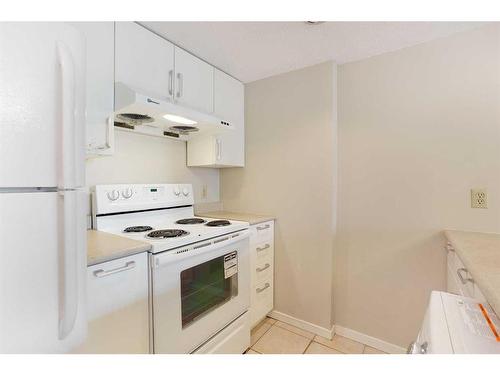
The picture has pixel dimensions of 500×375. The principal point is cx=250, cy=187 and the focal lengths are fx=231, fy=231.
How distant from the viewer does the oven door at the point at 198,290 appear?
1146mm

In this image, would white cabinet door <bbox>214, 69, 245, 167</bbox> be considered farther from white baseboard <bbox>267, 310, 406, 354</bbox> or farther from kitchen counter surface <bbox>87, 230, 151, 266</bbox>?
white baseboard <bbox>267, 310, 406, 354</bbox>

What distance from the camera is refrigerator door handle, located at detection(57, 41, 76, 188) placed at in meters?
0.65

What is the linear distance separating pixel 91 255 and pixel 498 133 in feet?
7.36

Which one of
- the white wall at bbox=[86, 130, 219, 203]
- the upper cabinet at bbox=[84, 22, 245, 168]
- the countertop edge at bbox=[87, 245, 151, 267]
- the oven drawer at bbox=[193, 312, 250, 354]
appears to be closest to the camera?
the countertop edge at bbox=[87, 245, 151, 267]

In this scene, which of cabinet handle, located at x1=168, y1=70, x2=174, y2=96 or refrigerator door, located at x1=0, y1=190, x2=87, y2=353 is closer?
refrigerator door, located at x1=0, y1=190, x2=87, y2=353

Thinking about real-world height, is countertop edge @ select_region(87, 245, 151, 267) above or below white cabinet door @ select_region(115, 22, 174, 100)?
below

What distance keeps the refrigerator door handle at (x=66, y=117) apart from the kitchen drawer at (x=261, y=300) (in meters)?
1.58

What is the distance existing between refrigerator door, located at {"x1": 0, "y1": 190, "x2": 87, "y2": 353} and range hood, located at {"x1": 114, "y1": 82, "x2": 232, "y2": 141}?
778 millimetres

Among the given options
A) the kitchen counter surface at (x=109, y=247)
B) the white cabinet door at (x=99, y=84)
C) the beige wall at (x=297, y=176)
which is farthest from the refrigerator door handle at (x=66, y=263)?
the beige wall at (x=297, y=176)

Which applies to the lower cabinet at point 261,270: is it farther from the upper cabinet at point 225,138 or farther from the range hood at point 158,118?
the range hood at point 158,118

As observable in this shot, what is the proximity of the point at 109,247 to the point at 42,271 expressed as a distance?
441 millimetres

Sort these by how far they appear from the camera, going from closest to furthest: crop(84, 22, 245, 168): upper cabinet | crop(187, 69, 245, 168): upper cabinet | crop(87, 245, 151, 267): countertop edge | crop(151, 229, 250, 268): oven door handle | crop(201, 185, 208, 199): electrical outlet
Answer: crop(87, 245, 151, 267): countertop edge < crop(151, 229, 250, 268): oven door handle < crop(84, 22, 245, 168): upper cabinet < crop(187, 69, 245, 168): upper cabinet < crop(201, 185, 208, 199): electrical outlet

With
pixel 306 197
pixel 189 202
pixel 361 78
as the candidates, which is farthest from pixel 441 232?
pixel 189 202

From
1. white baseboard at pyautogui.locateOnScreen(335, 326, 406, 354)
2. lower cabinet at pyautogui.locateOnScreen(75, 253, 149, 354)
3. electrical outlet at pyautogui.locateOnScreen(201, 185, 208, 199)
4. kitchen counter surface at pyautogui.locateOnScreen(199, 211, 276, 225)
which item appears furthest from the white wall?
white baseboard at pyautogui.locateOnScreen(335, 326, 406, 354)
